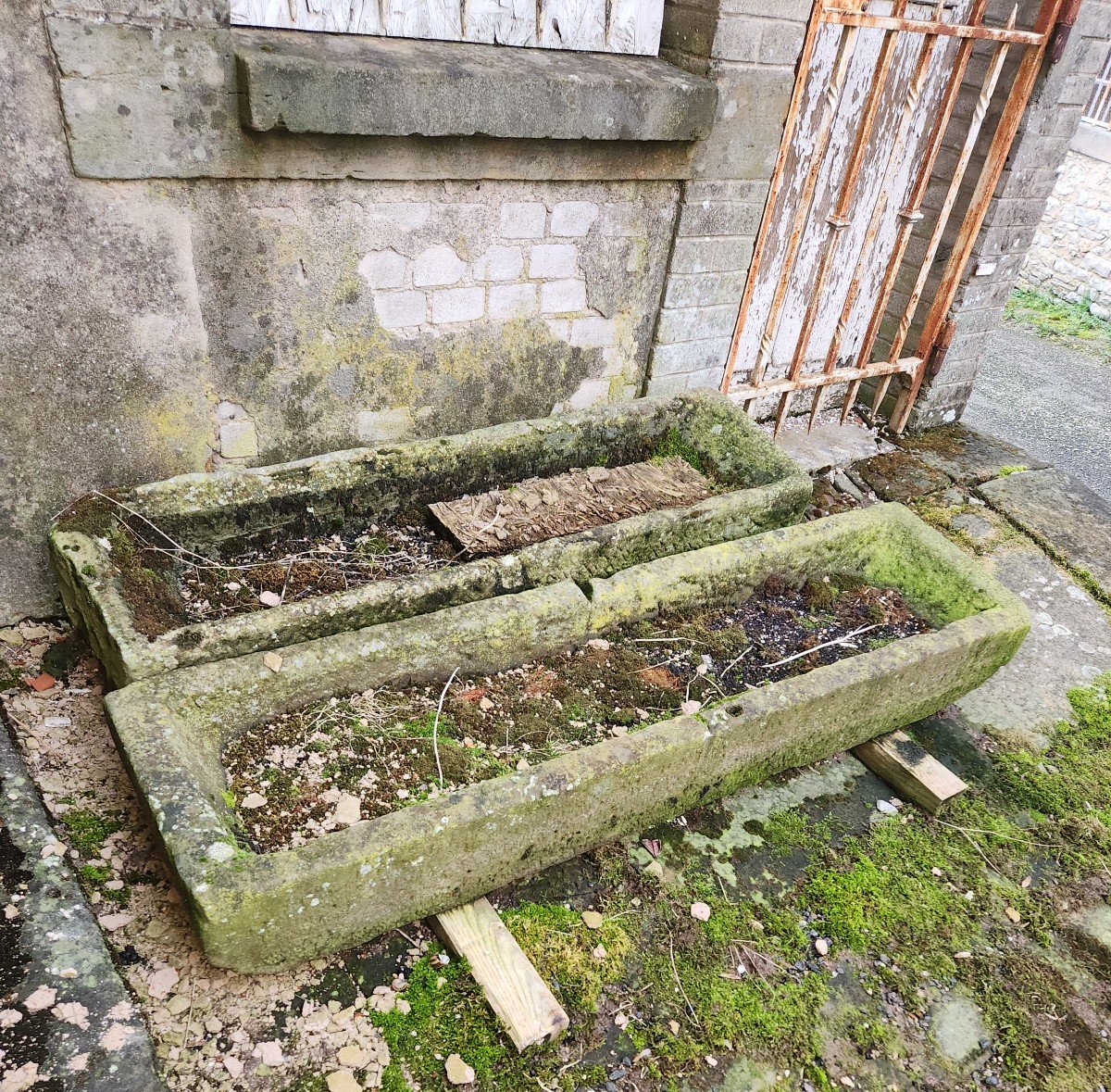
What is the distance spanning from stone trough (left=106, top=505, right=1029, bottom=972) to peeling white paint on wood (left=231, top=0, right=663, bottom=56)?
2.10m

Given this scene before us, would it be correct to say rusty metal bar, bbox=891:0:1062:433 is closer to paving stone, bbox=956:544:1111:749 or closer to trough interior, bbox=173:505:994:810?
paving stone, bbox=956:544:1111:749

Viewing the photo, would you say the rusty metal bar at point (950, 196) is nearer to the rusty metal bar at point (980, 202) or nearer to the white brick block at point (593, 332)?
the rusty metal bar at point (980, 202)

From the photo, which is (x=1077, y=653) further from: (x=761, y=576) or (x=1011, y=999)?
(x=1011, y=999)

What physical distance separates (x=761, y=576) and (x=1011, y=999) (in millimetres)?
1603

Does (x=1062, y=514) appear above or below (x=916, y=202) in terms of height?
below

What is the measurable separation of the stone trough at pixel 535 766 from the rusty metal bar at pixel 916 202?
1.86 m


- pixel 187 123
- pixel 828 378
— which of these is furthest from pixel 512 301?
pixel 828 378

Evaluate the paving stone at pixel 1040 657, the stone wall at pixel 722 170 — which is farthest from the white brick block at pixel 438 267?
the paving stone at pixel 1040 657

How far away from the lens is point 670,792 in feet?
8.57

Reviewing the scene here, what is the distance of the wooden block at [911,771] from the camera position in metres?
3.00

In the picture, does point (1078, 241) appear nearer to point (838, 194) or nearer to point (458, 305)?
point (838, 194)

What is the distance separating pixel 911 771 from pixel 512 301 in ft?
8.05

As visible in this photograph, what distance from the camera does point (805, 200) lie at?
427 cm

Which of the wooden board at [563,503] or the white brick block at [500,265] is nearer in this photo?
the wooden board at [563,503]
